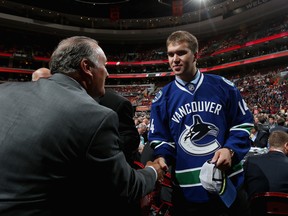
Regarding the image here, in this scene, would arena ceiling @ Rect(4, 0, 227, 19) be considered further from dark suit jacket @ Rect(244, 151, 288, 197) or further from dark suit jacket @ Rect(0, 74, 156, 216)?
dark suit jacket @ Rect(0, 74, 156, 216)

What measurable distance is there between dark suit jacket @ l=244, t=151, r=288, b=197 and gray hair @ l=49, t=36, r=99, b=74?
6.91 ft

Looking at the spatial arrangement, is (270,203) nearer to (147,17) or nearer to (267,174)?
(267,174)

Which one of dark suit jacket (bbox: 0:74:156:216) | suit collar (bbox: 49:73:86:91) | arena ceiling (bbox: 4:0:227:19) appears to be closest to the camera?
dark suit jacket (bbox: 0:74:156:216)

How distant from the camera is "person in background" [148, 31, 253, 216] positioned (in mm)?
1646

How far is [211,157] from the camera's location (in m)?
1.67

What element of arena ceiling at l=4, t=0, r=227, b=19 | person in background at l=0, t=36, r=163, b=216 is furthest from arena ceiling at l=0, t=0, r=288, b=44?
person in background at l=0, t=36, r=163, b=216

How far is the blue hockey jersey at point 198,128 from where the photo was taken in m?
1.67

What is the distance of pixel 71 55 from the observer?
1.26 m

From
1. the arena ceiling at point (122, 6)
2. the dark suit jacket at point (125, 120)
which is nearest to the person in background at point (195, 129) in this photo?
the dark suit jacket at point (125, 120)

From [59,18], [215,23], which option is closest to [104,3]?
[59,18]

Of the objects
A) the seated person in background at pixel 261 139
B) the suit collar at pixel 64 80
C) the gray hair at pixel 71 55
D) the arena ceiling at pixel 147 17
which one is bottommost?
the seated person in background at pixel 261 139

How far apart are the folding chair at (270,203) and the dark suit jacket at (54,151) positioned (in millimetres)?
1569

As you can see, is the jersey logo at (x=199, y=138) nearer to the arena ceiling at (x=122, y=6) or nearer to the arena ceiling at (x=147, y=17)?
the arena ceiling at (x=147, y=17)

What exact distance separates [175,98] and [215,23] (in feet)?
108
